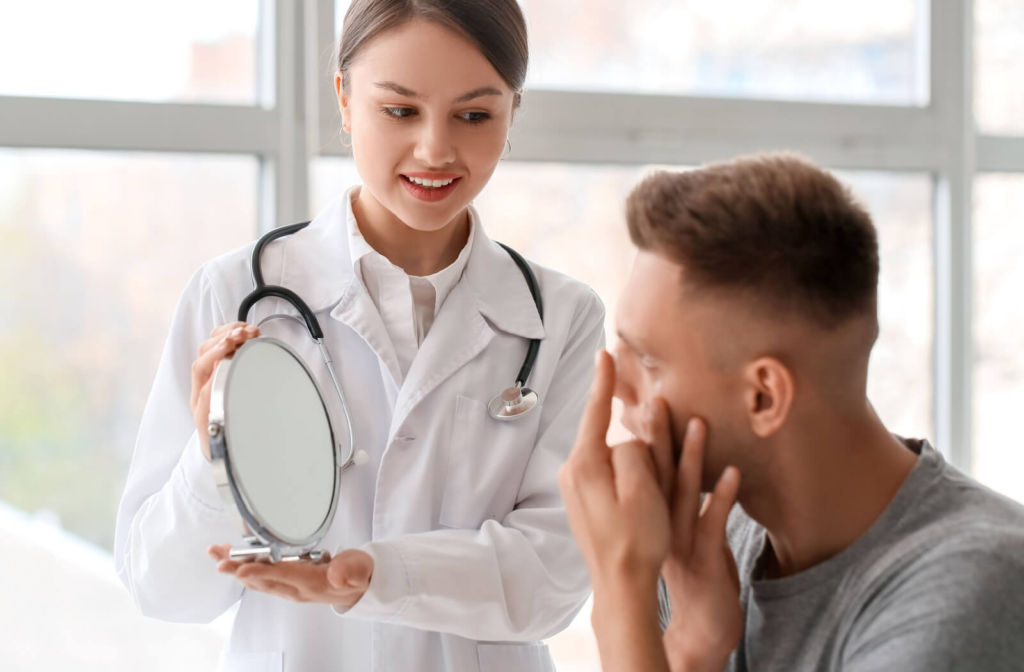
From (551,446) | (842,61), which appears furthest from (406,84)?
(842,61)

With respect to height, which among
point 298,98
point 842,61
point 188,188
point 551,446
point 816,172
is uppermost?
point 842,61

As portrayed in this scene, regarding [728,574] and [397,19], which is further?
[397,19]

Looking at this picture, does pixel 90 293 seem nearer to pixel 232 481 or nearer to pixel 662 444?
pixel 232 481

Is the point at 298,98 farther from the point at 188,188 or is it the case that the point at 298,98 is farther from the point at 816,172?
the point at 816,172

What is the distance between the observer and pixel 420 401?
4.79ft

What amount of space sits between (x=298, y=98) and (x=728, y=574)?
1.72m

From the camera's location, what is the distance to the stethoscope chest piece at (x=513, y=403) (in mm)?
1476

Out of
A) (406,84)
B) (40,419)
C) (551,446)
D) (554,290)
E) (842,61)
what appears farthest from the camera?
(842,61)

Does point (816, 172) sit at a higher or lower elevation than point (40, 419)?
higher

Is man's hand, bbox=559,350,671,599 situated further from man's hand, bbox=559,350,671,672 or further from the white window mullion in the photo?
the white window mullion

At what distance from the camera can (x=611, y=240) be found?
275 cm

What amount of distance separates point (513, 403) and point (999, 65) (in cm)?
253

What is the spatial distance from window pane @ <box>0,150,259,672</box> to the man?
157 cm

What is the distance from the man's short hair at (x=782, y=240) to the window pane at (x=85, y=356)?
1633 mm
